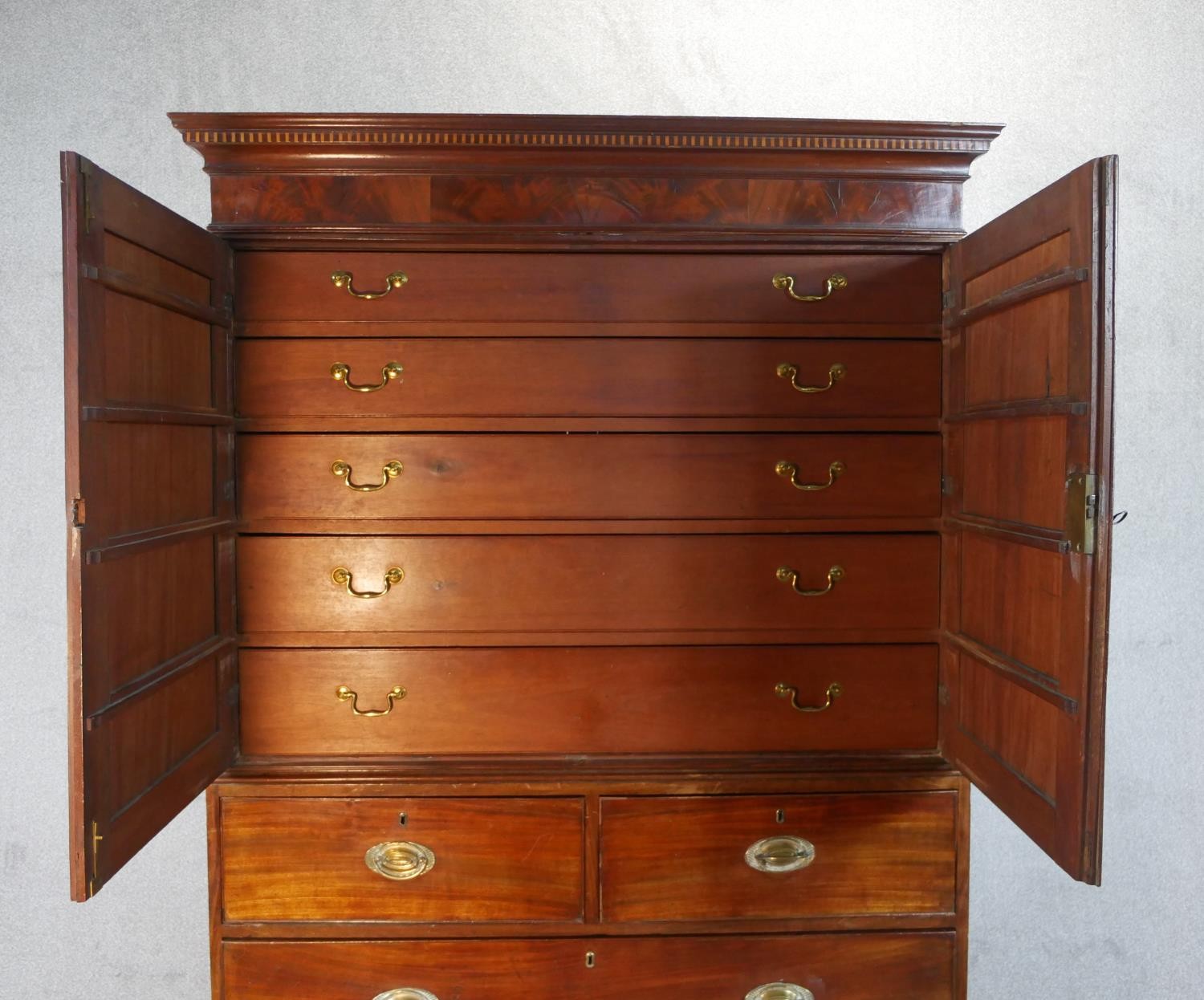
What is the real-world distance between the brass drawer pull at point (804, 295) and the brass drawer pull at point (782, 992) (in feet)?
4.56

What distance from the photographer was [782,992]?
5.70ft

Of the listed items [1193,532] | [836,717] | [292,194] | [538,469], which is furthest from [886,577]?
[292,194]

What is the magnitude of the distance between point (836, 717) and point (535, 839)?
2.17 feet

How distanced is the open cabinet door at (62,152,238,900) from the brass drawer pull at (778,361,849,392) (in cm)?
111

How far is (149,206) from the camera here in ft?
4.59

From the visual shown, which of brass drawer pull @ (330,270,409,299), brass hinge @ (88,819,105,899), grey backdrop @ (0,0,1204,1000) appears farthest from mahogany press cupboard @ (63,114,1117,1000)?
grey backdrop @ (0,0,1204,1000)

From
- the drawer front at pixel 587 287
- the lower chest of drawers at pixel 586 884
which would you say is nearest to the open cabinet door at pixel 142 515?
the drawer front at pixel 587 287

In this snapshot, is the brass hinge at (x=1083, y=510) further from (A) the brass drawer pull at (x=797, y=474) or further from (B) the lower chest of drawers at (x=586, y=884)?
(B) the lower chest of drawers at (x=586, y=884)

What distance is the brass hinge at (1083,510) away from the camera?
123cm

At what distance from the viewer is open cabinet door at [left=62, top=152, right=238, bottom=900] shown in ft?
4.03

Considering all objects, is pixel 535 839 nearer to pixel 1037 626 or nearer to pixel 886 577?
pixel 886 577

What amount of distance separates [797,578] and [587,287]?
0.73m

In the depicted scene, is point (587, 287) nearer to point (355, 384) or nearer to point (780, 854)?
point (355, 384)

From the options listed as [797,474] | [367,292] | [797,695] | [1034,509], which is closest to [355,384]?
[367,292]
